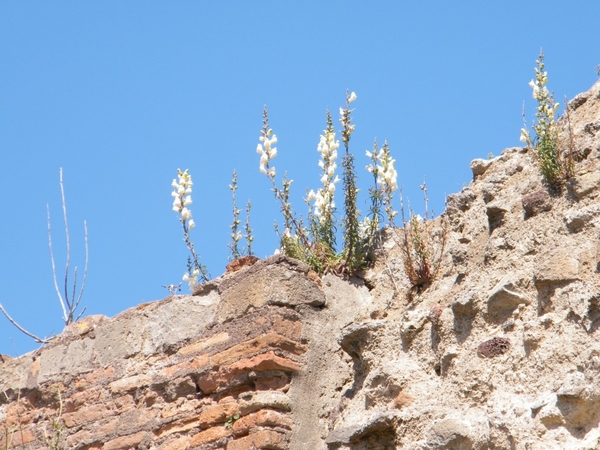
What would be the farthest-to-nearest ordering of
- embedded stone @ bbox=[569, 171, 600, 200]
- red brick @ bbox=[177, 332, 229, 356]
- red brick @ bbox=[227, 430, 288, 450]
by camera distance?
red brick @ bbox=[177, 332, 229, 356] < red brick @ bbox=[227, 430, 288, 450] < embedded stone @ bbox=[569, 171, 600, 200]

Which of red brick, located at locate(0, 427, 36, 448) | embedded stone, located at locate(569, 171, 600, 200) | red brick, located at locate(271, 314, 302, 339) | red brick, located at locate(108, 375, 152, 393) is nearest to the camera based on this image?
embedded stone, located at locate(569, 171, 600, 200)

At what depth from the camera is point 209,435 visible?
4.68m

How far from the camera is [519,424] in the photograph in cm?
349

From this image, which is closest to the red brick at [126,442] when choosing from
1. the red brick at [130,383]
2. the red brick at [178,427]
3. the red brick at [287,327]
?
the red brick at [178,427]

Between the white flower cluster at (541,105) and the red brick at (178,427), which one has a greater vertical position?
the white flower cluster at (541,105)

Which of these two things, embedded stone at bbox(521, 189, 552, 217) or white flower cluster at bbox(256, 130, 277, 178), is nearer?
embedded stone at bbox(521, 189, 552, 217)

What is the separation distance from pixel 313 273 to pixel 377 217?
0.70 m

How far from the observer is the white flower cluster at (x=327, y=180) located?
5977mm

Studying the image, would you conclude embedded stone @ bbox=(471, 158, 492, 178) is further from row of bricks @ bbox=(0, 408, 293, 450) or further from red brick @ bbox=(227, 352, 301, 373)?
row of bricks @ bbox=(0, 408, 293, 450)

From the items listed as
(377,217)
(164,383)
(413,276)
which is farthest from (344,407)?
(377,217)

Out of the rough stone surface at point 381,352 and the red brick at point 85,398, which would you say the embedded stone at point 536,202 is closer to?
the rough stone surface at point 381,352

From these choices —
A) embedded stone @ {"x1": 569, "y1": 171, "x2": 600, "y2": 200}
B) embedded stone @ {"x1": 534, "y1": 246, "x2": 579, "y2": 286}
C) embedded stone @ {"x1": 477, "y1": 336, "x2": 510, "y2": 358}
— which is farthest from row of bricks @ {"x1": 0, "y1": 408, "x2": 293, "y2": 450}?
embedded stone @ {"x1": 569, "y1": 171, "x2": 600, "y2": 200}

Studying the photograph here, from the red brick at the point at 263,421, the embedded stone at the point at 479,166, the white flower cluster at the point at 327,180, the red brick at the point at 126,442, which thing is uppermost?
the white flower cluster at the point at 327,180

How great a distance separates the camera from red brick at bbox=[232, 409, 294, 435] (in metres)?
4.48
